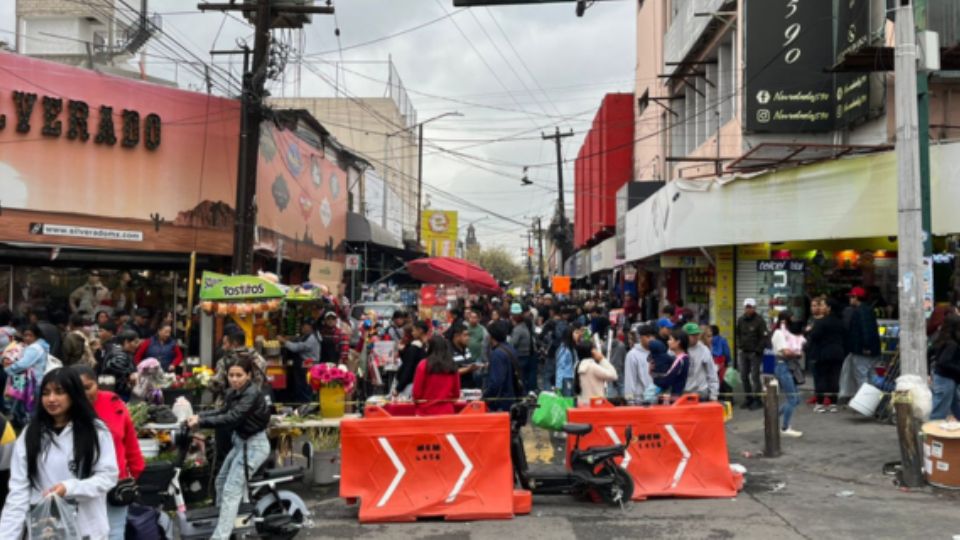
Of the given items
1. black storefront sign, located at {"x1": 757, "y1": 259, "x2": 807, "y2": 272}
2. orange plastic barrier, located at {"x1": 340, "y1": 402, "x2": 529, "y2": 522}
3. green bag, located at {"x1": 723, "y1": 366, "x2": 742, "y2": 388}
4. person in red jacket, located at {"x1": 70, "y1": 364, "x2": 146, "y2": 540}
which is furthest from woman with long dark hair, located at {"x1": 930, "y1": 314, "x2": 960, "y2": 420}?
person in red jacket, located at {"x1": 70, "y1": 364, "x2": 146, "y2": 540}

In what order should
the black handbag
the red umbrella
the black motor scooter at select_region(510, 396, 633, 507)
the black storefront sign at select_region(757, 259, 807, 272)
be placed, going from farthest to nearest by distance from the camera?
the red umbrella
the black storefront sign at select_region(757, 259, 807, 272)
the black motor scooter at select_region(510, 396, 633, 507)
the black handbag

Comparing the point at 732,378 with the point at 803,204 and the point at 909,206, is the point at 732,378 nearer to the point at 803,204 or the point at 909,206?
the point at 803,204

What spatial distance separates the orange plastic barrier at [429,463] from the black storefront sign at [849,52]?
9276 millimetres

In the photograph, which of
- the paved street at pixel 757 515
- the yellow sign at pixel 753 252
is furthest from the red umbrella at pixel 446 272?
the paved street at pixel 757 515

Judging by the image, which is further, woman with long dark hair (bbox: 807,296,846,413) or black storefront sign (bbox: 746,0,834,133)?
black storefront sign (bbox: 746,0,834,133)

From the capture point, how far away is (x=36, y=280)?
1833 cm

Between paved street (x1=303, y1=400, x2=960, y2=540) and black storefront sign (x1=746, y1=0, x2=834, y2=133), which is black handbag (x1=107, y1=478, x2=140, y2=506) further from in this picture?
black storefront sign (x1=746, y1=0, x2=834, y2=133)

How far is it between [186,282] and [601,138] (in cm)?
2327

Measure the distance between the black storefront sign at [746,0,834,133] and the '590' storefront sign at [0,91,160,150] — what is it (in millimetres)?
13229

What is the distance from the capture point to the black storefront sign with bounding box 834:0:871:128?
13742mm

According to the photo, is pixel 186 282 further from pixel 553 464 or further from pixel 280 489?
pixel 280 489

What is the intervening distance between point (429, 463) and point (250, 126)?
1115 cm

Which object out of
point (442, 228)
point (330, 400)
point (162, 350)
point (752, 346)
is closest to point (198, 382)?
point (330, 400)

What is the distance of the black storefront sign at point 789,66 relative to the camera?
55.1ft
